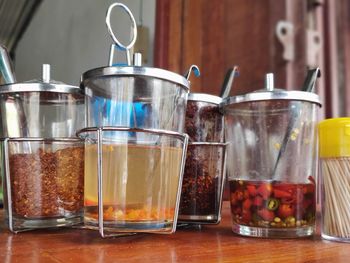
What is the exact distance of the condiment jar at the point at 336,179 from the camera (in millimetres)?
447

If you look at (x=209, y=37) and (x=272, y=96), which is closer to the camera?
(x=272, y=96)

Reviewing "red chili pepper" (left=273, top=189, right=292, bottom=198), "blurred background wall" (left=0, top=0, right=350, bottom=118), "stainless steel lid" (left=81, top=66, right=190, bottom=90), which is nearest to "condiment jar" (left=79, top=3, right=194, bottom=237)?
"stainless steel lid" (left=81, top=66, right=190, bottom=90)

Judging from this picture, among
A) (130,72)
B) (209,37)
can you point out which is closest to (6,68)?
(130,72)

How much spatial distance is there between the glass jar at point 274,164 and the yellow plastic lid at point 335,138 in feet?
0.10

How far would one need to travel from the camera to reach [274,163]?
1.62 ft

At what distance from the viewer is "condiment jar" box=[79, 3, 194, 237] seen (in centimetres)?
43

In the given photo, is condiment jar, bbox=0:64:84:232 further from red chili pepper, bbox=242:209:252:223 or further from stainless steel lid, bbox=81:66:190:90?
red chili pepper, bbox=242:209:252:223

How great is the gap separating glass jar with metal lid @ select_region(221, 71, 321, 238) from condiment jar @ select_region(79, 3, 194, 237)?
0.08 meters

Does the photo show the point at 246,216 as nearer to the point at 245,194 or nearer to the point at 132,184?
the point at 245,194

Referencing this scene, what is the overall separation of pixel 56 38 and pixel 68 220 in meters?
0.79

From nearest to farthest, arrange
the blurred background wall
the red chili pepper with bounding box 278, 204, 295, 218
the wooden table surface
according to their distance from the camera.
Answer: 1. the wooden table surface
2. the red chili pepper with bounding box 278, 204, 295, 218
3. the blurred background wall

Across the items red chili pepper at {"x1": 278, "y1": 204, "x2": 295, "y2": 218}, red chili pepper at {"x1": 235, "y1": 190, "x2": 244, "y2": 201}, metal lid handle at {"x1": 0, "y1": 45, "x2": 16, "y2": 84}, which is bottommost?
red chili pepper at {"x1": 278, "y1": 204, "x2": 295, "y2": 218}

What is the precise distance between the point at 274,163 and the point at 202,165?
89 millimetres

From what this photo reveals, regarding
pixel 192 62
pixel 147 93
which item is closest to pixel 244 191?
pixel 147 93
